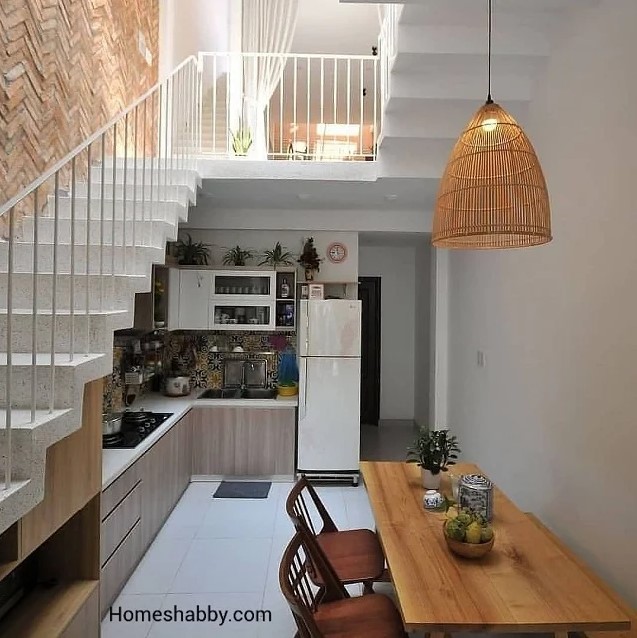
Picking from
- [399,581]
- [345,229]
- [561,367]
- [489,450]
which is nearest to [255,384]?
[345,229]

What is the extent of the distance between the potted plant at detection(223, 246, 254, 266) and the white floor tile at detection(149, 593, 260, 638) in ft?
10.3

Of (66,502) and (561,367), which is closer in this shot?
(66,502)

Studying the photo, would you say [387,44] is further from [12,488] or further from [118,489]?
[12,488]

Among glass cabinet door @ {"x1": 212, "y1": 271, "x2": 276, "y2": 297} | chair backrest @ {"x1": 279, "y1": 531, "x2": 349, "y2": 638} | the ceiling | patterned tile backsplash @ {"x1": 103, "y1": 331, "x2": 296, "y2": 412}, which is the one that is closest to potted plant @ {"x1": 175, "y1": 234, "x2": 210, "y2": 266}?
glass cabinet door @ {"x1": 212, "y1": 271, "x2": 276, "y2": 297}

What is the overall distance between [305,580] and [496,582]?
0.69 meters

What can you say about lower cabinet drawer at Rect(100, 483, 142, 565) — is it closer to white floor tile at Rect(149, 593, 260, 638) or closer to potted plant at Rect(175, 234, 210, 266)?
white floor tile at Rect(149, 593, 260, 638)

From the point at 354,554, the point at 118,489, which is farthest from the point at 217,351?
the point at 354,554

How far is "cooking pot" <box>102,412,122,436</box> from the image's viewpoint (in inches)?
130

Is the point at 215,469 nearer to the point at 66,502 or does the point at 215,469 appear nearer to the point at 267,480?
the point at 267,480

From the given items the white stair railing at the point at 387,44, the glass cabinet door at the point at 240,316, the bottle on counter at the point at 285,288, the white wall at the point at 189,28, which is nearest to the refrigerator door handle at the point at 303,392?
the glass cabinet door at the point at 240,316

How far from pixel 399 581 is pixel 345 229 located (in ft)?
13.0

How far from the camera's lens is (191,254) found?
17.0 ft

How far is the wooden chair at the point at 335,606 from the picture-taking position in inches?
73.8

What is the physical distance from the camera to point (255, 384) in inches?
215
